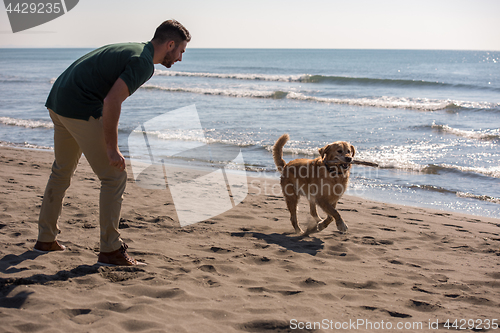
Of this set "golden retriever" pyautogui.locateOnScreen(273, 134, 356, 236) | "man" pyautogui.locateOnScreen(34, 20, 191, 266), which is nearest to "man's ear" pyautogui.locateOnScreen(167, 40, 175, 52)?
"man" pyautogui.locateOnScreen(34, 20, 191, 266)

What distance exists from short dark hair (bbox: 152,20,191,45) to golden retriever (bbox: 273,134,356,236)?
8.15 ft

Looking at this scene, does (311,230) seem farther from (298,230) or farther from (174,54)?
(174,54)

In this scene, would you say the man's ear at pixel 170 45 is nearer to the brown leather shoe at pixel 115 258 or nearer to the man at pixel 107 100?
the man at pixel 107 100

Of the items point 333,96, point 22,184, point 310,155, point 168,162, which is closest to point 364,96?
point 333,96

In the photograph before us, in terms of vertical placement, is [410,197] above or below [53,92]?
below

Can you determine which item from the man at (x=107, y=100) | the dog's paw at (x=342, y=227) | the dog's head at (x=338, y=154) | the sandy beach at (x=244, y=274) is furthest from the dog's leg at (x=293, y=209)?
the man at (x=107, y=100)

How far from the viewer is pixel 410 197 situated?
651 centimetres

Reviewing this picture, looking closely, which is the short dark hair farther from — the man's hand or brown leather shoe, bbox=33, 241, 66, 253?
brown leather shoe, bbox=33, 241, 66, 253

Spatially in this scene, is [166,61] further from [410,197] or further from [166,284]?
[410,197]

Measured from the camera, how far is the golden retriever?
15.1ft

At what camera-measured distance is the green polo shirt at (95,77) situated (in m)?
2.64

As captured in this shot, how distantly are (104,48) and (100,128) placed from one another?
61 cm

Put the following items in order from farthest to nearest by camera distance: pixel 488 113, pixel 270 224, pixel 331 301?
pixel 488 113
pixel 270 224
pixel 331 301

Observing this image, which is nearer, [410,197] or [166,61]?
[166,61]
